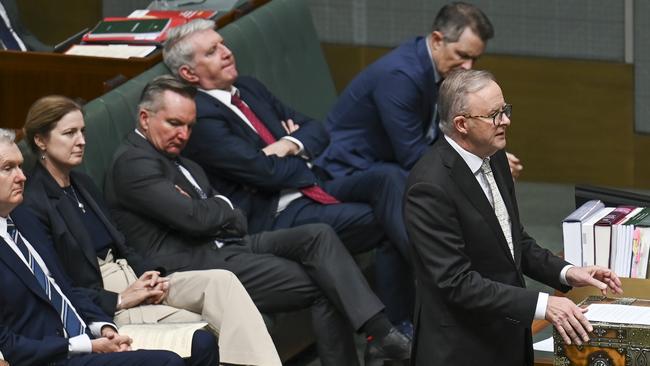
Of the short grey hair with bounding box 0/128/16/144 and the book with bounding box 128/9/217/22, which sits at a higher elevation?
the short grey hair with bounding box 0/128/16/144

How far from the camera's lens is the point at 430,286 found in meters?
3.99

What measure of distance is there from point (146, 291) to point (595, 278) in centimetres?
155

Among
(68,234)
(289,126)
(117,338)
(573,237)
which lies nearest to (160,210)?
(68,234)

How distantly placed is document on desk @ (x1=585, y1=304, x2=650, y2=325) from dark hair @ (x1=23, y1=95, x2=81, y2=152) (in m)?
1.85

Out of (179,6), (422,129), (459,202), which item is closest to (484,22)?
(422,129)

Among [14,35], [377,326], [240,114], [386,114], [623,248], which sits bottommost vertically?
[377,326]

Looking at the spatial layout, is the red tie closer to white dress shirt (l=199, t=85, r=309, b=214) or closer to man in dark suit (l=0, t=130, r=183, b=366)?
white dress shirt (l=199, t=85, r=309, b=214)

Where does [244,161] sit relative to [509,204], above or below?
below

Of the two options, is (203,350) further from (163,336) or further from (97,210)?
(97,210)

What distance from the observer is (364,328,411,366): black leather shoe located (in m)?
5.30

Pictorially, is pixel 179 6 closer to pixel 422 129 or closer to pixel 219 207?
pixel 422 129

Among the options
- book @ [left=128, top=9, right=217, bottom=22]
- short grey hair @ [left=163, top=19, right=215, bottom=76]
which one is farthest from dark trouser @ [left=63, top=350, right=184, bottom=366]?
book @ [left=128, top=9, right=217, bottom=22]

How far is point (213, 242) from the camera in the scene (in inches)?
213

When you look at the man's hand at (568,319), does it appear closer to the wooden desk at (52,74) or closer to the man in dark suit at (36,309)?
the man in dark suit at (36,309)
